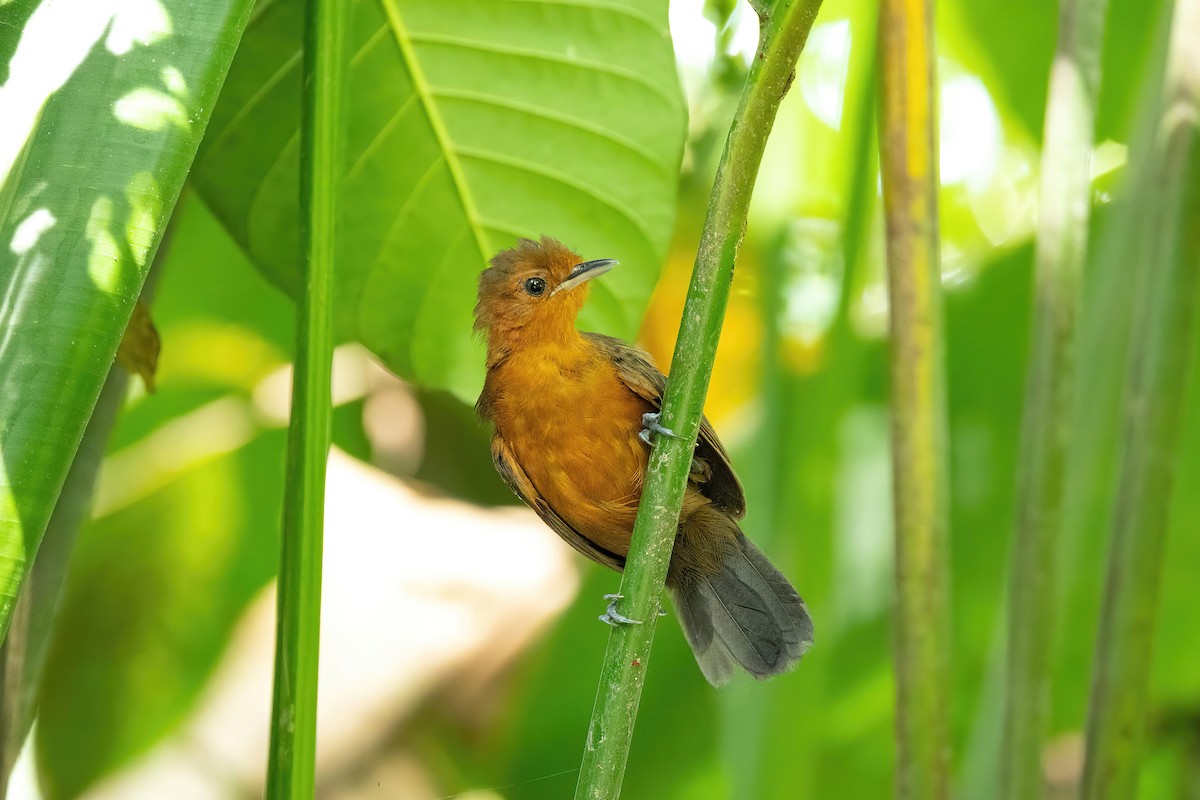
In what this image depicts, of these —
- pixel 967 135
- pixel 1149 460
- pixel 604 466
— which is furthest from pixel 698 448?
pixel 967 135

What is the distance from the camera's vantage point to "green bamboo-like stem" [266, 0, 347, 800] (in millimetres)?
751

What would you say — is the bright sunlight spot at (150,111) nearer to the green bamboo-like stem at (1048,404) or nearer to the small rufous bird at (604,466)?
the small rufous bird at (604,466)

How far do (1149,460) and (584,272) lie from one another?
66 centimetres

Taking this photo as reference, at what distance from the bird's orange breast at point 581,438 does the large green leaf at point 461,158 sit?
17 cm

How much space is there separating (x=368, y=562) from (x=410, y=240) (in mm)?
1120

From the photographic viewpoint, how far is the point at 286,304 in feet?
7.07

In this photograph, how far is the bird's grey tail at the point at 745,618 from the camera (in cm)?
124

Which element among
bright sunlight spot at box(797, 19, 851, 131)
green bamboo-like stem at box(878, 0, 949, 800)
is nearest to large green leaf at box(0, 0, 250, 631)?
green bamboo-like stem at box(878, 0, 949, 800)

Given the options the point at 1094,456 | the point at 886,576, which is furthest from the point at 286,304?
the point at 1094,456

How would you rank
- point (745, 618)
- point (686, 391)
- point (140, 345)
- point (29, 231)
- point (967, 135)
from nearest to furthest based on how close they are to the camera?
point (29, 231), point (686, 391), point (140, 345), point (745, 618), point (967, 135)

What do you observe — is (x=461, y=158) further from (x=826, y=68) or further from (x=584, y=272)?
(x=826, y=68)

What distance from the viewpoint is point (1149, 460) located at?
1.19 metres

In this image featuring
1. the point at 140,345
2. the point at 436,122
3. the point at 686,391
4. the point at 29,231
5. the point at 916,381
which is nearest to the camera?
the point at 29,231

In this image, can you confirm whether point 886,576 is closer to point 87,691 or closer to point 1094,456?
point 1094,456
